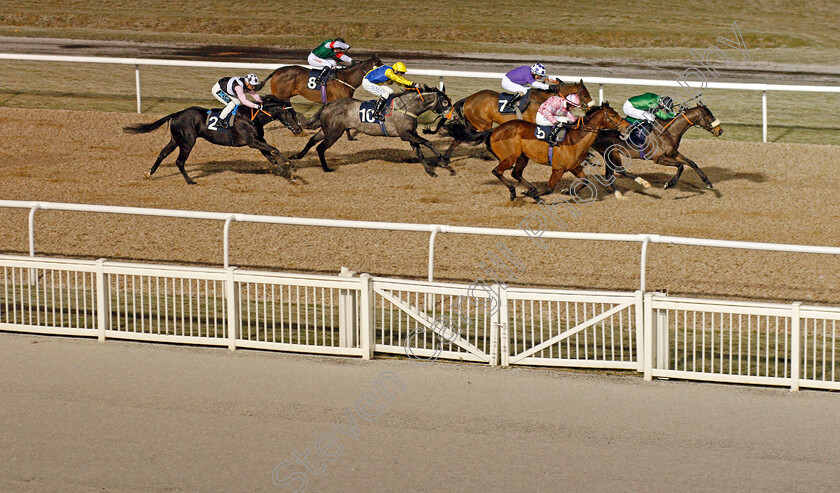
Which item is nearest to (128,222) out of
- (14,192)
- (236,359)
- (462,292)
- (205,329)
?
(14,192)

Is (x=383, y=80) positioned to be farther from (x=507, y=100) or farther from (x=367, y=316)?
(x=367, y=316)

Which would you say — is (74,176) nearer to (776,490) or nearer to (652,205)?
(652,205)

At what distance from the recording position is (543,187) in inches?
571

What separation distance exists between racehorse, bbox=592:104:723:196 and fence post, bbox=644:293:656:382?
6.40 metres

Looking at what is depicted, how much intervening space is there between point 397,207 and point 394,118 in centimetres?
188

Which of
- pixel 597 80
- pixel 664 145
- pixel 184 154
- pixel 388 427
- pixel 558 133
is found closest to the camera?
pixel 388 427

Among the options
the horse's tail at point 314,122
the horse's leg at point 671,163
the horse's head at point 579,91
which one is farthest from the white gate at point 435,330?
the horse's tail at point 314,122

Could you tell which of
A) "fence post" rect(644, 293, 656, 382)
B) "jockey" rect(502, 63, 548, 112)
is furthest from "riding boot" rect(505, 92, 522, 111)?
"fence post" rect(644, 293, 656, 382)

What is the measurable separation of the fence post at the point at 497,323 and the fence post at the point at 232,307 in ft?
6.10

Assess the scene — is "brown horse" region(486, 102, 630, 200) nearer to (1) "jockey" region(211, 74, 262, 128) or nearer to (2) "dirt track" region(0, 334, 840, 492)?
(1) "jockey" region(211, 74, 262, 128)

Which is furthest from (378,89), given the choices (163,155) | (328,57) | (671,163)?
(671,163)

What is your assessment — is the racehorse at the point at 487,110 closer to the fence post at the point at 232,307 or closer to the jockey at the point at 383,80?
the jockey at the point at 383,80

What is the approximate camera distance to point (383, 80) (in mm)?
14992

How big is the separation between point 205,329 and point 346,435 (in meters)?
2.62
